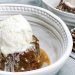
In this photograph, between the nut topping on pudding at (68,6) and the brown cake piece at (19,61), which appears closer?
the brown cake piece at (19,61)

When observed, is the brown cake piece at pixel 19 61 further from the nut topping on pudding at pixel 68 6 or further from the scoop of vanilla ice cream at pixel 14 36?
the nut topping on pudding at pixel 68 6

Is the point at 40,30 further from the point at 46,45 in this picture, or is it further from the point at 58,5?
the point at 58,5

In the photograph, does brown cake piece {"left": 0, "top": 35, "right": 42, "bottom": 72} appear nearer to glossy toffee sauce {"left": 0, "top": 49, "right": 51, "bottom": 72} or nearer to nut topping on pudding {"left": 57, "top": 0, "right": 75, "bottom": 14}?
glossy toffee sauce {"left": 0, "top": 49, "right": 51, "bottom": 72}

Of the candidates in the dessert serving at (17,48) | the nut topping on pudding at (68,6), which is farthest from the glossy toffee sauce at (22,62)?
the nut topping on pudding at (68,6)

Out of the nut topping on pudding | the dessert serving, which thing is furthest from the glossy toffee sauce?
the nut topping on pudding

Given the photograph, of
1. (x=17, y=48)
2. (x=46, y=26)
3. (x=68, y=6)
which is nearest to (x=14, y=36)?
(x=17, y=48)

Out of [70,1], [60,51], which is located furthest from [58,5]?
[60,51]

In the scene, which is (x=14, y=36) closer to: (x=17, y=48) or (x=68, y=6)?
(x=17, y=48)

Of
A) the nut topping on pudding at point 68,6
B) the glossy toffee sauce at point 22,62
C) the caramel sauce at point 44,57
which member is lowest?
the caramel sauce at point 44,57
